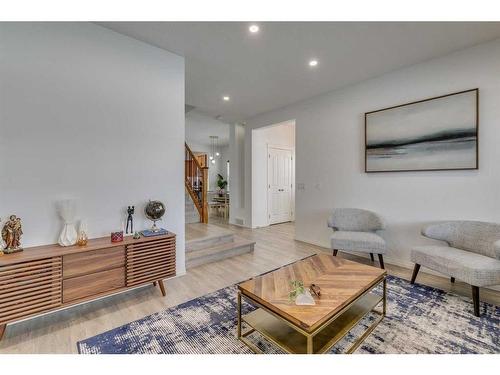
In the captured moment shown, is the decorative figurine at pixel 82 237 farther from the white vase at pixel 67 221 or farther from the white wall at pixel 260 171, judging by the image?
the white wall at pixel 260 171

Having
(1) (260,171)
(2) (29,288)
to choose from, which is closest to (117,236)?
(2) (29,288)

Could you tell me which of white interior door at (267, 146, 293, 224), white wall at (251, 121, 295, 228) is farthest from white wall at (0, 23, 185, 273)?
white interior door at (267, 146, 293, 224)

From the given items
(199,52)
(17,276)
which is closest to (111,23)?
(199,52)

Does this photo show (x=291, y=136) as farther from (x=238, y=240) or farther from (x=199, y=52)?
(x=199, y=52)

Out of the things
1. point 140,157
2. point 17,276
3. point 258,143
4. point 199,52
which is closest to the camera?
point 17,276

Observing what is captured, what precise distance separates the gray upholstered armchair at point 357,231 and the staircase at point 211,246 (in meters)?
1.48

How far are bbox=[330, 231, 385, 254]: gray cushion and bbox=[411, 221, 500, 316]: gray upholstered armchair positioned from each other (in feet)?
1.45

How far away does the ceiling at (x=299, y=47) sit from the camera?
2395 millimetres

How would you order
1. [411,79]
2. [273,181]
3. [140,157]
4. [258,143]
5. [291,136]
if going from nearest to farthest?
[140,157] → [411,79] → [258,143] → [273,181] → [291,136]

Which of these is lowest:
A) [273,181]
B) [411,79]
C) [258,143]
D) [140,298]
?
[140,298]

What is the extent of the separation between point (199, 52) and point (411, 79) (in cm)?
294

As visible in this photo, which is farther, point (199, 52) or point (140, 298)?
point (199, 52)

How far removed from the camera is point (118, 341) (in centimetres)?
177

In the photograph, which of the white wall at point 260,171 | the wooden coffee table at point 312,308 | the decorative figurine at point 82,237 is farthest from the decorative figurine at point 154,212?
the white wall at point 260,171
